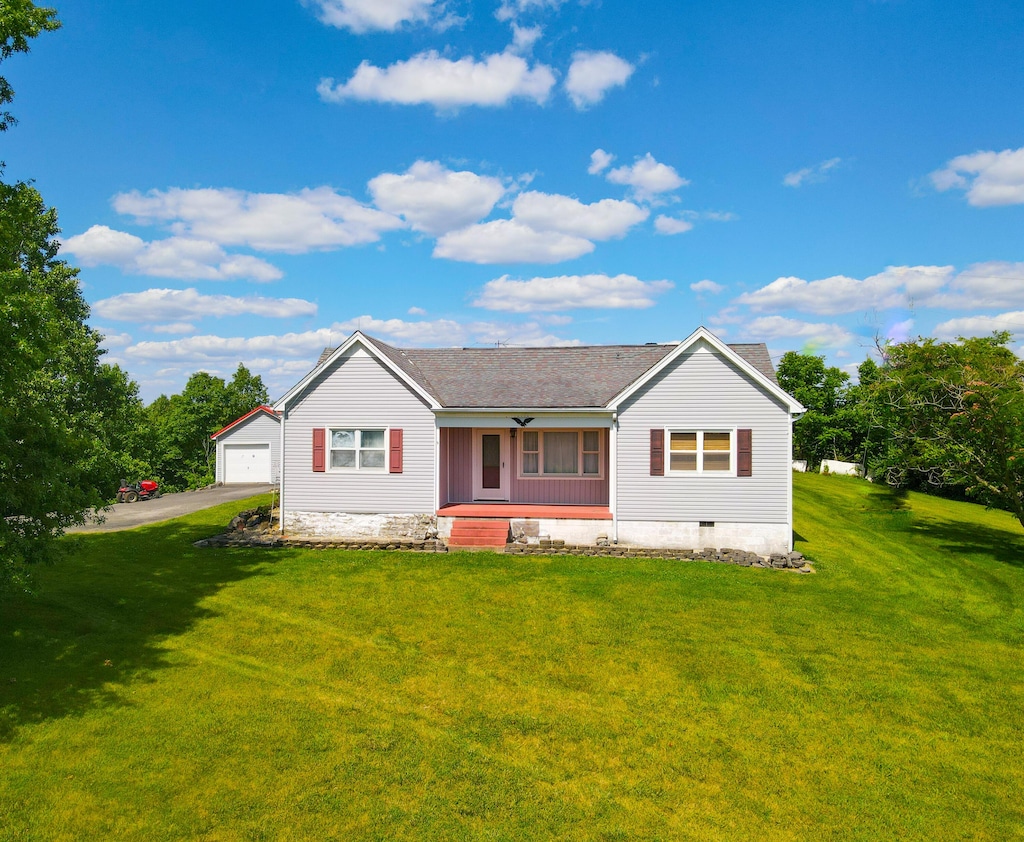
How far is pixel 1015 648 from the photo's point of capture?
11859 mm

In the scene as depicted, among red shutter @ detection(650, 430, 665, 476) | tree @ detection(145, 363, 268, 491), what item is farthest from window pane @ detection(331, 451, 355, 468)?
tree @ detection(145, 363, 268, 491)

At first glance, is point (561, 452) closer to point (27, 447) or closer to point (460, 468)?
point (460, 468)

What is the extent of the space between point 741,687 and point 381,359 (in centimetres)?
1365

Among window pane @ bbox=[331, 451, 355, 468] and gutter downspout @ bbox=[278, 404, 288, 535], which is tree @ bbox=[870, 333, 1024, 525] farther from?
gutter downspout @ bbox=[278, 404, 288, 535]

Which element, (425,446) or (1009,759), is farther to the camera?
(425,446)

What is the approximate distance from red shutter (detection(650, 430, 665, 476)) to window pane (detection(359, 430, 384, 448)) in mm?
8293

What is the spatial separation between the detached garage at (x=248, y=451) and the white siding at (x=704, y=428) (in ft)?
81.5

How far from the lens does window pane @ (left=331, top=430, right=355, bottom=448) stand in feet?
63.8

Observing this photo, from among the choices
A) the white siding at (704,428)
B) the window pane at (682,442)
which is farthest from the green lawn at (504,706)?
the window pane at (682,442)

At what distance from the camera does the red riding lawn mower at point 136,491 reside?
30014 mm

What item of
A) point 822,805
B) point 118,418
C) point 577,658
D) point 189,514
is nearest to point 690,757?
point 822,805

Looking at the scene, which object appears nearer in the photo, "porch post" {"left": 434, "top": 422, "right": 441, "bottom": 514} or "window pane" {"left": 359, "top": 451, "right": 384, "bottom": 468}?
"porch post" {"left": 434, "top": 422, "right": 441, "bottom": 514}

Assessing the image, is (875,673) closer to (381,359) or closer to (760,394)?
(760,394)

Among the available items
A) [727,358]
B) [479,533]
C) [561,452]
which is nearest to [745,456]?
[727,358]
